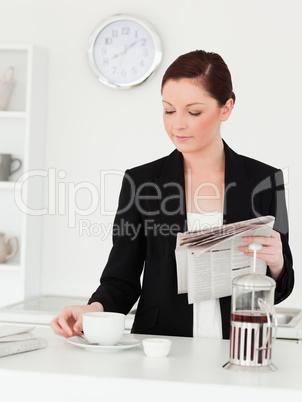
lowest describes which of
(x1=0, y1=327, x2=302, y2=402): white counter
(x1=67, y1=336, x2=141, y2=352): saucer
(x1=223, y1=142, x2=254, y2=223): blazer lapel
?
(x1=0, y1=327, x2=302, y2=402): white counter

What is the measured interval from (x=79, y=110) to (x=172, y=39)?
617 mm

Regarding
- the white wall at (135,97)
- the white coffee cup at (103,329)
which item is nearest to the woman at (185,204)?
the white coffee cup at (103,329)

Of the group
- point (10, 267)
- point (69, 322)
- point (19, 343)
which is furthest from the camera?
point (10, 267)

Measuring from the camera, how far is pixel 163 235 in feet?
6.41

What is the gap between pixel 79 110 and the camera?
143 inches

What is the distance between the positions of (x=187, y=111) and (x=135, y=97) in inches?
66.1

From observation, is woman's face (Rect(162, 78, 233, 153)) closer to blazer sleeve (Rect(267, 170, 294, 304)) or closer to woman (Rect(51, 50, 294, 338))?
woman (Rect(51, 50, 294, 338))

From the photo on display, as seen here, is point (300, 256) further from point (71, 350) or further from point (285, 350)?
point (71, 350)

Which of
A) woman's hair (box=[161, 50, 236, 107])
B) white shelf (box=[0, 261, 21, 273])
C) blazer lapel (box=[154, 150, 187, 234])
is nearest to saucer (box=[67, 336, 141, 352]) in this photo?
blazer lapel (box=[154, 150, 187, 234])

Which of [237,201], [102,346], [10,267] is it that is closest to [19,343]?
[102,346]

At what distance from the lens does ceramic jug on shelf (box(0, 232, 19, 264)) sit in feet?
11.5

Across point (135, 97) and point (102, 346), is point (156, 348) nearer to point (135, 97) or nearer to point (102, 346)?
point (102, 346)

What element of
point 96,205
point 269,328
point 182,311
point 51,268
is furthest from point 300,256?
point 269,328

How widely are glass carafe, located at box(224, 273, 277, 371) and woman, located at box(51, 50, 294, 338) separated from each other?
0.37m
